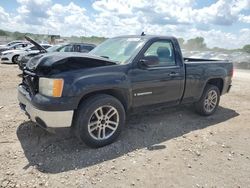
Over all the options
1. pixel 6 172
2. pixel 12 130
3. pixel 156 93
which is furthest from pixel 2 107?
pixel 156 93

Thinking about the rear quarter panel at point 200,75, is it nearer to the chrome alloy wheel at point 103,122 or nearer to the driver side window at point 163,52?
the driver side window at point 163,52

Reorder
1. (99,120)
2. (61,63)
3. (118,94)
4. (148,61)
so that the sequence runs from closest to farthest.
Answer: (61,63)
(99,120)
(118,94)
(148,61)

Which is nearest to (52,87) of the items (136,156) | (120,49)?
(136,156)

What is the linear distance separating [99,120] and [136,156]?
2.60 ft

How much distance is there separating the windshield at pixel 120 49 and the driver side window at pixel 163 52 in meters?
0.30

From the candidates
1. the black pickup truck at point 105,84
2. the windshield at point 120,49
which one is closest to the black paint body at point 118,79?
the black pickup truck at point 105,84

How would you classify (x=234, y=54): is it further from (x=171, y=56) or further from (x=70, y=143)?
(x=70, y=143)

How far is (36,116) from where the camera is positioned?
3.95 metres

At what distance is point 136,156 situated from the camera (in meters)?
4.18

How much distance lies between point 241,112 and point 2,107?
5833mm

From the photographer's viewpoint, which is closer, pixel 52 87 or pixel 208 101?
pixel 52 87

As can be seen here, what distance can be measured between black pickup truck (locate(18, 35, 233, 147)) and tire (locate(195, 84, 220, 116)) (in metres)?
0.46

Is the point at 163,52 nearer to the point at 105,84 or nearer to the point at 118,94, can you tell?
the point at 118,94

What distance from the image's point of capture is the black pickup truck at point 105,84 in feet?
12.7
